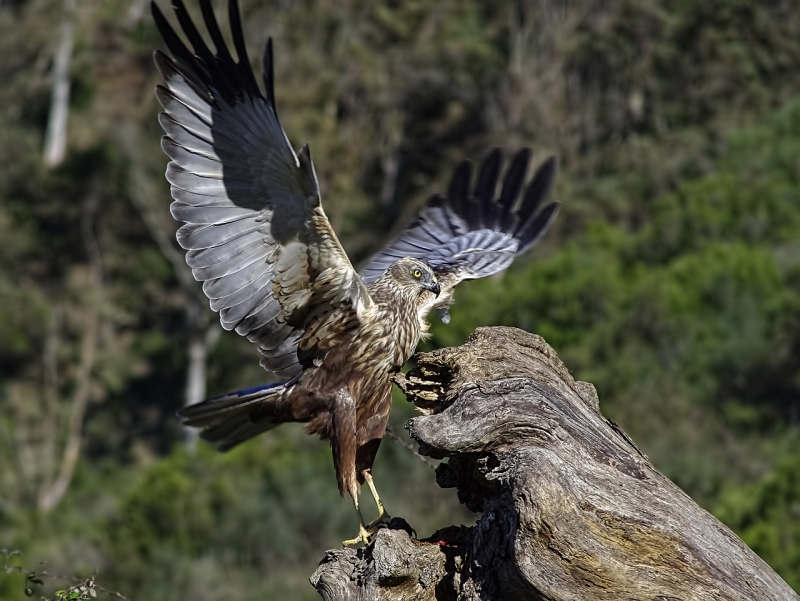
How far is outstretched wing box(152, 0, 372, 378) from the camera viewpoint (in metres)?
7.52

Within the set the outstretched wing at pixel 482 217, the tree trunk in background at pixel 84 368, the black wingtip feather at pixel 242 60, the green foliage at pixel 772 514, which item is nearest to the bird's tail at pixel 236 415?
the outstretched wing at pixel 482 217

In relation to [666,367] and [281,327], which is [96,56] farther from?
[281,327]

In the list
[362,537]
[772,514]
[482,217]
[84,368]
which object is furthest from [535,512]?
[84,368]

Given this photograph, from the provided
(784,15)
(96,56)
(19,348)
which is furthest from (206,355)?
(784,15)

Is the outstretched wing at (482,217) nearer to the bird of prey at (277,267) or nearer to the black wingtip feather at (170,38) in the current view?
the bird of prey at (277,267)

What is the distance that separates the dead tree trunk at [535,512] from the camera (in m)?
5.58

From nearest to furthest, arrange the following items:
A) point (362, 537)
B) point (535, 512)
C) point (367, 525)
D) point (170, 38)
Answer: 1. point (535, 512)
2. point (362, 537)
3. point (367, 525)
4. point (170, 38)

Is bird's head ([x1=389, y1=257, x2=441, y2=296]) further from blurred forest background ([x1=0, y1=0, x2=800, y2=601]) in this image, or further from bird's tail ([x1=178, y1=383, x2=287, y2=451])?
blurred forest background ([x1=0, y1=0, x2=800, y2=601])

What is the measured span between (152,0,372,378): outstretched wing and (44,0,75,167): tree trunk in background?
35.4 meters

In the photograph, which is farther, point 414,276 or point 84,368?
point 84,368

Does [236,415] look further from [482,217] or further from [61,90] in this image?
[61,90]

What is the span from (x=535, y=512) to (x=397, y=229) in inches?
1103

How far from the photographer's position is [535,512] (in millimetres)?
5578

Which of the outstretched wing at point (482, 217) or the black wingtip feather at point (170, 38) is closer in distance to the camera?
the black wingtip feather at point (170, 38)
